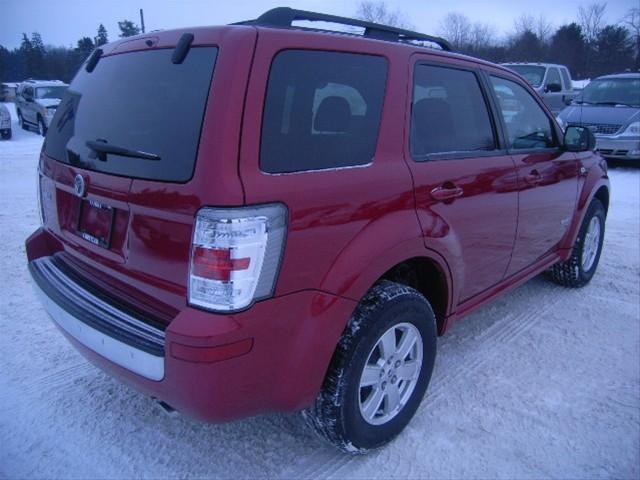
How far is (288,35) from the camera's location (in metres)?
1.95

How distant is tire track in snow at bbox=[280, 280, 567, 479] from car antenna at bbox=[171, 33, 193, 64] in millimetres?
1831

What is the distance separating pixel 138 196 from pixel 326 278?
0.78 metres

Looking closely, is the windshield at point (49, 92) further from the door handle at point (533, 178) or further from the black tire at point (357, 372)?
the black tire at point (357, 372)

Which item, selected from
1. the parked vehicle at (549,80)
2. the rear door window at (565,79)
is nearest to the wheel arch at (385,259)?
the parked vehicle at (549,80)

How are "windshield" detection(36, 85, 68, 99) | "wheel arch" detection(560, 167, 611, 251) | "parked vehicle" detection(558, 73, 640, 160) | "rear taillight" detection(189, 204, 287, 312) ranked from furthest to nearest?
"windshield" detection(36, 85, 68, 99), "parked vehicle" detection(558, 73, 640, 160), "wheel arch" detection(560, 167, 611, 251), "rear taillight" detection(189, 204, 287, 312)

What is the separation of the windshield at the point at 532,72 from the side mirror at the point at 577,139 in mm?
9797

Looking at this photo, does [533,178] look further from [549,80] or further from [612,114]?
[549,80]

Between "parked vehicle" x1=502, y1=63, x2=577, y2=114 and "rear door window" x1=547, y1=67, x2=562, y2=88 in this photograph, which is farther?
"rear door window" x1=547, y1=67, x2=562, y2=88

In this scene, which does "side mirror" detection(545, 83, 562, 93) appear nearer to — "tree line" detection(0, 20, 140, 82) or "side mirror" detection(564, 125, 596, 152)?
"side mirror" detection(564, 125, 596, 152)

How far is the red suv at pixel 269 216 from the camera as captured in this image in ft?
5.77

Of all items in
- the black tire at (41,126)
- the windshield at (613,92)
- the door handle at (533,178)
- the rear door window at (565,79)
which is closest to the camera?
the door handle at (533,178)

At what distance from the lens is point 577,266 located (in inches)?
167

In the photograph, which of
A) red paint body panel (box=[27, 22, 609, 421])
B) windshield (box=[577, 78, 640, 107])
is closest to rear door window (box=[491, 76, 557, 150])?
red paint body panel (box=[27, 22, 609, 421])

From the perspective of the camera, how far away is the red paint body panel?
175cm
